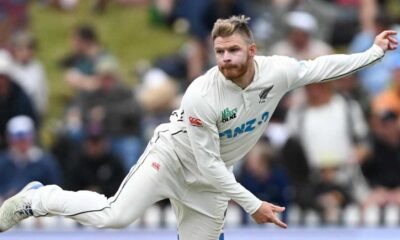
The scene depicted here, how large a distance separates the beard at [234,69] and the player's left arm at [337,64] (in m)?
0.44

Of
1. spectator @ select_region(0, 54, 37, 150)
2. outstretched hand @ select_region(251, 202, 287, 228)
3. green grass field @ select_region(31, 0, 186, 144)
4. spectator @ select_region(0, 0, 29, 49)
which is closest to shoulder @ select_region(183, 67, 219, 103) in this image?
outstretched hand @ select_region(251, 202, 287, 228)

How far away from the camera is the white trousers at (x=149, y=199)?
10781 mm

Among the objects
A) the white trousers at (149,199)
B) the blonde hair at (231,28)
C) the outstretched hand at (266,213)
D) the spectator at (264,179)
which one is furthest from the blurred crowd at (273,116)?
the blonde hair at (231,28)

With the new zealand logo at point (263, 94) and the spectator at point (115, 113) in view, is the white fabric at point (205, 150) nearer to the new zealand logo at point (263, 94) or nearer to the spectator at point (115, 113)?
the new zealand logo at point (263, 94)

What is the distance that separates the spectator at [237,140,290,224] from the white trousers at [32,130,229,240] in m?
3.17

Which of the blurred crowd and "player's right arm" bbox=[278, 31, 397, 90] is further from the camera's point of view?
the blurred crowd

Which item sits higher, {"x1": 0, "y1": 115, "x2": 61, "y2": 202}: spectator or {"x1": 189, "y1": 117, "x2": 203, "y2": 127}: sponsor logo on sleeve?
{"x1": 189, "y1": 117, "x2": 203, "y2": 127}: sponsor logo on sleeve

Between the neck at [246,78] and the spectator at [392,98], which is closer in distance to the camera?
the neck at [246,78]

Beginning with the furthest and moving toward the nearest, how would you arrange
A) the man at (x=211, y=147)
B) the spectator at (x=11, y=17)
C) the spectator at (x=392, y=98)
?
the spectator at (x=11, y=17) < the spectator at (x=392, y=98) < the man at (x=211, y=147)

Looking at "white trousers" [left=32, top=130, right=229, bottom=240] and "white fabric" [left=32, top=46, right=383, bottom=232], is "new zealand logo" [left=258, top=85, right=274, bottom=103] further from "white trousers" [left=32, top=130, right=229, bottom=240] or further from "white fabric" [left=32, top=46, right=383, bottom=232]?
"white trousers" [left=32, top=130, right=229, bottom=240]

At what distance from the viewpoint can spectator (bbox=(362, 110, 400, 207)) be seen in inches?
560

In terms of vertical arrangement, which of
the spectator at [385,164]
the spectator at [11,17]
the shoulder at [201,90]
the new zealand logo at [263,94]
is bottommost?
the spectator at [385,164]

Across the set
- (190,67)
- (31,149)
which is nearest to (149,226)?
(31,149)

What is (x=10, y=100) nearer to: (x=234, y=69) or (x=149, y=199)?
(x=149, y=199)
